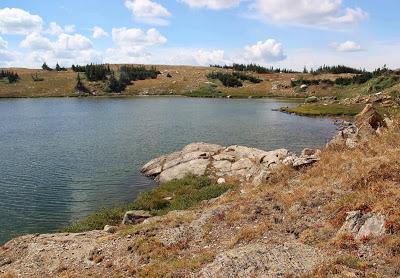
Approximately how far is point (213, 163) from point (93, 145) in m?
24.3

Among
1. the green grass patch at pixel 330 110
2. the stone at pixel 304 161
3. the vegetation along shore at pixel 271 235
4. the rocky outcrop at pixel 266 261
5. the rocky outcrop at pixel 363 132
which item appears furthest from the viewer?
the green grass patch at pixel 330 110

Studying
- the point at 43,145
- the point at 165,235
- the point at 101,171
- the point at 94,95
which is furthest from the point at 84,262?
the point at 94,95

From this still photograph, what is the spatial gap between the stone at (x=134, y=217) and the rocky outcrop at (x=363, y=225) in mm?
14844

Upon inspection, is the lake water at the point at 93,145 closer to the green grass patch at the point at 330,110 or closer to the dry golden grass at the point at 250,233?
the green grass patch at the point at 330,110

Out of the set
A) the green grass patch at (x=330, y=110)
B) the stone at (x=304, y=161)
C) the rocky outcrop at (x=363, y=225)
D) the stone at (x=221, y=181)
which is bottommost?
the stone at (x=221, y=181)

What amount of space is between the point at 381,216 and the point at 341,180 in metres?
5.30

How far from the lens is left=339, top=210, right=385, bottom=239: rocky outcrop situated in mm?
17312

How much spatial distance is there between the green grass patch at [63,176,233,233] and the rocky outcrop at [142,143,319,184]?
2296 millimetres

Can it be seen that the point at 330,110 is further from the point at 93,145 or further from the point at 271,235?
the point at 271,235

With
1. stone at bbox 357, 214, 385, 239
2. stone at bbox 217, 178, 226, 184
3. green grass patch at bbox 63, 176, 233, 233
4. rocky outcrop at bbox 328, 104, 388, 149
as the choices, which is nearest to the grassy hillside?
rocky outcrop at bbox 328, 104, 388, 149

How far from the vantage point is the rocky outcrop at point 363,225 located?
17.3m

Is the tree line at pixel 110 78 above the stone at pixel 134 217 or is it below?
above

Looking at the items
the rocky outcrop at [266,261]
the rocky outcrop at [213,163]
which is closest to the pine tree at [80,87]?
the rocky outcrop at [213,163]

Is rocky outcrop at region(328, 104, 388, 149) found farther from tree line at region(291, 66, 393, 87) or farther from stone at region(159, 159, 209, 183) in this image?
tree line at region(291, 66, 393, 87)
